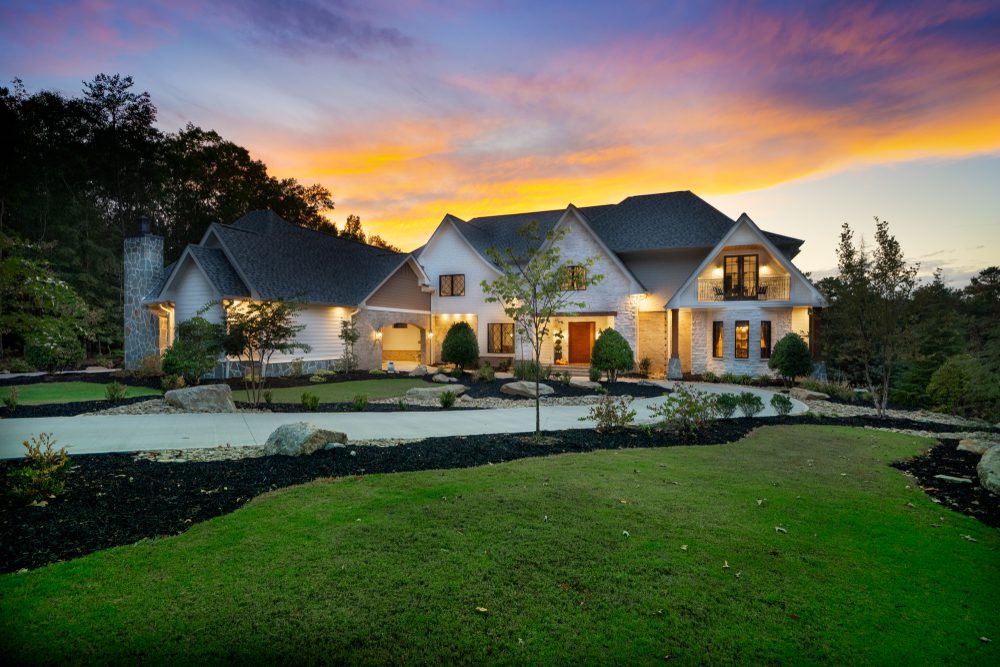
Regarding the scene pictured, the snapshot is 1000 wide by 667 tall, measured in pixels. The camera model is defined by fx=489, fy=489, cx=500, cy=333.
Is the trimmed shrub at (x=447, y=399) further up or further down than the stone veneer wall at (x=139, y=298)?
further down

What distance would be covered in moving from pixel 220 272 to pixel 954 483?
2283 centimetres

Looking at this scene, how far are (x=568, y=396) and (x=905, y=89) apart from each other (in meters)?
10.9

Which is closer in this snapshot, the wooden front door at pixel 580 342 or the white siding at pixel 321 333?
the white siding at pixel 321 333

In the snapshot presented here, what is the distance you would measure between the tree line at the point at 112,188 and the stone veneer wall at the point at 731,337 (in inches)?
1111

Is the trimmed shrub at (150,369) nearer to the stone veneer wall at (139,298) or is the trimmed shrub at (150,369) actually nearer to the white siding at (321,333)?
the stone veneer wall at (139,298)

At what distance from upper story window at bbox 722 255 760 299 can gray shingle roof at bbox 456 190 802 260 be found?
5.57ft

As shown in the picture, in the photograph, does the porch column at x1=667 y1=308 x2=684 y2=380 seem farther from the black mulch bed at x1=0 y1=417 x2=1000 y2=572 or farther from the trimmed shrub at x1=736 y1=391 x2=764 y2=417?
the black mulch bed at x1=0 y1=417 x2=1000 y2=572

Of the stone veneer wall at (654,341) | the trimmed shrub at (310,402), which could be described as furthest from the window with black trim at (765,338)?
the trimmed shrub at (310,402)

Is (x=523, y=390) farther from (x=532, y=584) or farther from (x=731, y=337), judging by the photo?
(x=532, y=584)

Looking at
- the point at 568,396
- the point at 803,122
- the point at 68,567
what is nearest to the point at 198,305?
the point at 568,396

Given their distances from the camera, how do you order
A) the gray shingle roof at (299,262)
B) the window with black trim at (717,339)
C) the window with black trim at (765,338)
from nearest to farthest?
the gray shingle roof at (299,262), the window with black trim at (765,338), the window with black trim at (717,339)

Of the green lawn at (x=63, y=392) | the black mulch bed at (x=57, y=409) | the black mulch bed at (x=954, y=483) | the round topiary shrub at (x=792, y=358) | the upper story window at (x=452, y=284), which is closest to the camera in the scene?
the black mulch bed at (x=954, y=483)

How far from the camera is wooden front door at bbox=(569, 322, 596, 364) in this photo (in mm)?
26797

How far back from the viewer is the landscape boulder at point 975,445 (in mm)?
8523
